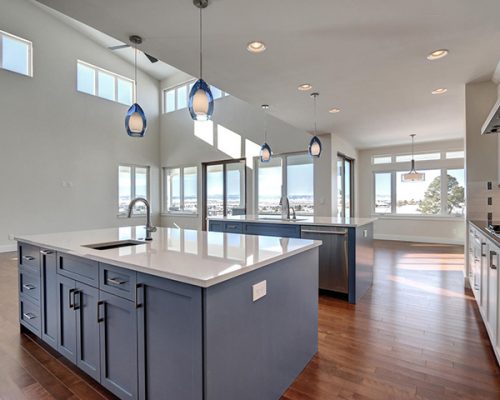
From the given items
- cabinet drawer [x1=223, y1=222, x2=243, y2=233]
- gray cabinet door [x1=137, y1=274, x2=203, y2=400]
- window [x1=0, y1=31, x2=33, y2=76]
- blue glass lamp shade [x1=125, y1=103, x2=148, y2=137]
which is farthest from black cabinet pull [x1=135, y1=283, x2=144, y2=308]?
window [x1=0, y1=31, x2=33, y2=76]

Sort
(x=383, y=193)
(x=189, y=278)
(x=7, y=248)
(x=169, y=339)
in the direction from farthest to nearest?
(x=383, y=193) < (x=7, y=248) < (x=169, y=339) < (x=189, y=278)

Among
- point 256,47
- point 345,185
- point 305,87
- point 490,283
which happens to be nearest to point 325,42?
point 256,47

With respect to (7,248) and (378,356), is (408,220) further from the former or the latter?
(7,248)

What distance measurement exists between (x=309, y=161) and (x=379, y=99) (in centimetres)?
265

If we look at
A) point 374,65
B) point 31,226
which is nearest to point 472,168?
point 374,65

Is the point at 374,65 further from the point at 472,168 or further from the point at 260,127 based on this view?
the point at 260,127

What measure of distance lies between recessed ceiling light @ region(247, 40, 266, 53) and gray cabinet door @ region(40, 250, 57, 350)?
241 cm

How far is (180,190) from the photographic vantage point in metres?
9.09

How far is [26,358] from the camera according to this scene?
2.16 metres

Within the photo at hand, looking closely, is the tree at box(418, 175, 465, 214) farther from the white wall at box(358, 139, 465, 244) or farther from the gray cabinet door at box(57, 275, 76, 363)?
the gray cabinet door at box(57, 275, 76, 363)

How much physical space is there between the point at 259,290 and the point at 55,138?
7.47m

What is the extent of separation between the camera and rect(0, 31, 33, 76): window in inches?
243

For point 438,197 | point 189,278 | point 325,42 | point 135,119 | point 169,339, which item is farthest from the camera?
point 438,197

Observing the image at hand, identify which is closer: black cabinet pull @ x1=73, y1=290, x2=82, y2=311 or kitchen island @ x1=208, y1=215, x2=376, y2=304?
black cabinet pull @ x1=73, y1=290, x2=82, y2=311
